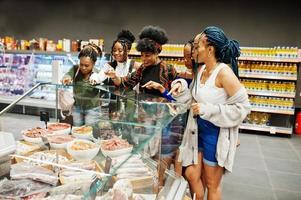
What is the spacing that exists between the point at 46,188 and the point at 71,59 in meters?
5.41

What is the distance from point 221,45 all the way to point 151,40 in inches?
27.3

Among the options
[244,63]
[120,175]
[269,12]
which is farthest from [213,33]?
[269,12]

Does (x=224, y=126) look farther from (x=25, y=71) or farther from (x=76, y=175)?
(x=25, y=71)

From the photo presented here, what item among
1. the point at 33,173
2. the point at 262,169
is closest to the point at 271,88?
the point at 262,169

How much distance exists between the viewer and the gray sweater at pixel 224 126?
6.29 feet

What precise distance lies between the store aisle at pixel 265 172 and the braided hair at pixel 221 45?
6.40 feet

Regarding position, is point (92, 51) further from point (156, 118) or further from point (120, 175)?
point (120, 175)

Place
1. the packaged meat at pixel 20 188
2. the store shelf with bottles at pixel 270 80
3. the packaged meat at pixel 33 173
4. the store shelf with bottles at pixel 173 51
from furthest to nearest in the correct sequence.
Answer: the store shelf with bottles at pixel 173 51 < the store shelf with bottles at pixel 270 80 < the packaged meat at pixel 33 173 < the packaged meat at pixel 20 188

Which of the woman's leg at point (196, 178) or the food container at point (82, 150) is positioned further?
the woman's leg at point (196, 178)

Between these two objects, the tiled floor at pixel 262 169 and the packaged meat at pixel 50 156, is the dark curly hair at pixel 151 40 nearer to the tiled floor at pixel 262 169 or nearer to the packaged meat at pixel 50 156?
the packaged meat at pixel 50 156

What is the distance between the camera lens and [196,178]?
2180 millimetres

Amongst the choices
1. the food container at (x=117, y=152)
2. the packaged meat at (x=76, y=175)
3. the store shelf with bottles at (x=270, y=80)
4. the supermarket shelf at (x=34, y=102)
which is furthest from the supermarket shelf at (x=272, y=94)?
the packaged meat at (x=76, y=175)

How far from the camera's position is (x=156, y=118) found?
1.87 meters

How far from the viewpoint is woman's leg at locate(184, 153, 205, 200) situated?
2164mm
